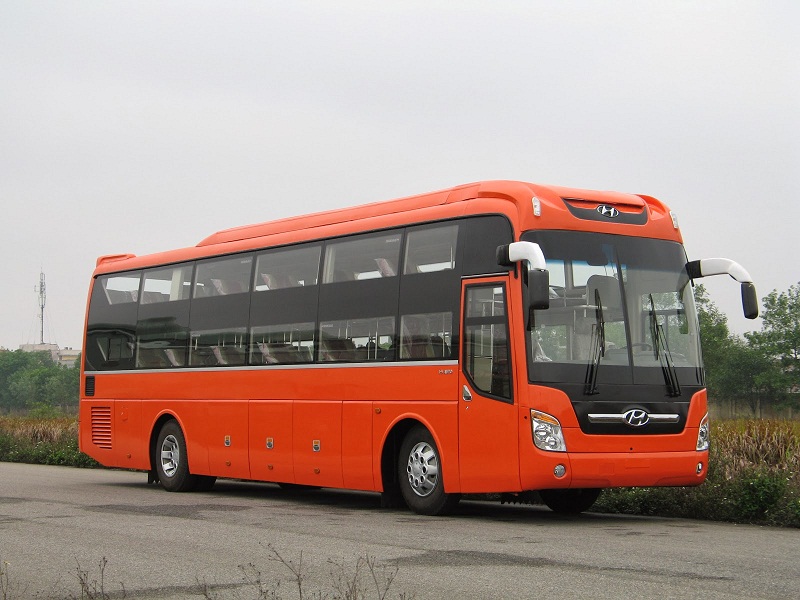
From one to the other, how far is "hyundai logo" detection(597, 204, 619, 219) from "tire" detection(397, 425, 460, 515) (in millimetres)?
3280

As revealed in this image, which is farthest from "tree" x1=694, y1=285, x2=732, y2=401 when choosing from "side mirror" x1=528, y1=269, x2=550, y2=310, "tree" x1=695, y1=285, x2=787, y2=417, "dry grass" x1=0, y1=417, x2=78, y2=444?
"side mirror" x1=528, y1=269, x2=550, y2=310

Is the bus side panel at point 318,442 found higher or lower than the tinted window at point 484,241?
lower

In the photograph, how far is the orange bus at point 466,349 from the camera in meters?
13.3

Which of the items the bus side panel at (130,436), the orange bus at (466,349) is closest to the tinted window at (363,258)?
the orange bus at (466,349)

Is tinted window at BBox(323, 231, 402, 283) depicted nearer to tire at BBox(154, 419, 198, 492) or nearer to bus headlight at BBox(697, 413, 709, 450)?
bus headlight at BBox(697, 413, 709, 450)

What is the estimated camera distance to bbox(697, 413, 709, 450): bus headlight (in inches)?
555

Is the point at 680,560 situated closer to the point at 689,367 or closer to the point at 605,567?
the point at 605,567

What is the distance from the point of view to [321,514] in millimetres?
15172

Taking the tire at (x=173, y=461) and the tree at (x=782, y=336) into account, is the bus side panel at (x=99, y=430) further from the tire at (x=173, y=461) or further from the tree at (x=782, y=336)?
the tree at (x=782, y=336)

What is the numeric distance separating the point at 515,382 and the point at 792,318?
101763 millimetres

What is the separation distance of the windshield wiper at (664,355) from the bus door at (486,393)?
5.79 ft

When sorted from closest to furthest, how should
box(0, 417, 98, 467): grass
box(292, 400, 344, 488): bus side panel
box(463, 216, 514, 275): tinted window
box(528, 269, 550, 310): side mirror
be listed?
1. box(528, 269, 550, 310): side mirror
2. box(463, 216, 514, 275): tinted window
3. box(292, 400, 344, 488): bus side panel
4. box(0, 417, 98, 467): grass

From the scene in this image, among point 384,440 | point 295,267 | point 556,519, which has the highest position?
point 295,267

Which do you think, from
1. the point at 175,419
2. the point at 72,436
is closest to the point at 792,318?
the point at 72,436
